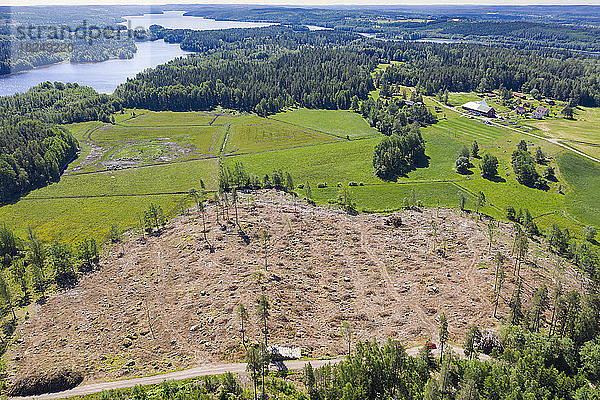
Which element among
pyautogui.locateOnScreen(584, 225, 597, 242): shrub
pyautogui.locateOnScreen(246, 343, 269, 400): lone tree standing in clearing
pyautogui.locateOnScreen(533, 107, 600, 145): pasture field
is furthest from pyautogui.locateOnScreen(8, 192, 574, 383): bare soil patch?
pyautogui.locateOnScreen(533, 107, 600, 145): pasture field

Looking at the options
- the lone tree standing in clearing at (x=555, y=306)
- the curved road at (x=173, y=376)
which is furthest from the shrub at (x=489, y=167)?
the curved road at (x=173, y=376)

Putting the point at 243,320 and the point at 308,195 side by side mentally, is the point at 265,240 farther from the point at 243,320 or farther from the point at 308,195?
the point at 308,195

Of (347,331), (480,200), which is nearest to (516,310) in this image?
(347,331)

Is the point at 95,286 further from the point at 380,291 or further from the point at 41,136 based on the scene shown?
the point at 41,136

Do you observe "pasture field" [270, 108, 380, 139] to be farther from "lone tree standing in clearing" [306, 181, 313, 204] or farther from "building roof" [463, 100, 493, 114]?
"lone tree standing in clearing" [306, 181, 313, 204]

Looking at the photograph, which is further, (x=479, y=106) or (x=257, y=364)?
(x=479, y=106)

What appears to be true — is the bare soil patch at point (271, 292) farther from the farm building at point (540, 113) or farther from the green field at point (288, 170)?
the farm building at point (540, 113)

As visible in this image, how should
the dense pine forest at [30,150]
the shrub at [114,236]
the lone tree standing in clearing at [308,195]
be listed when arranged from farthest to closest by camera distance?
the dense pine forest at [30,150]
the lone tree standing in clearing at [308,195]
the shrub at [114,236]
